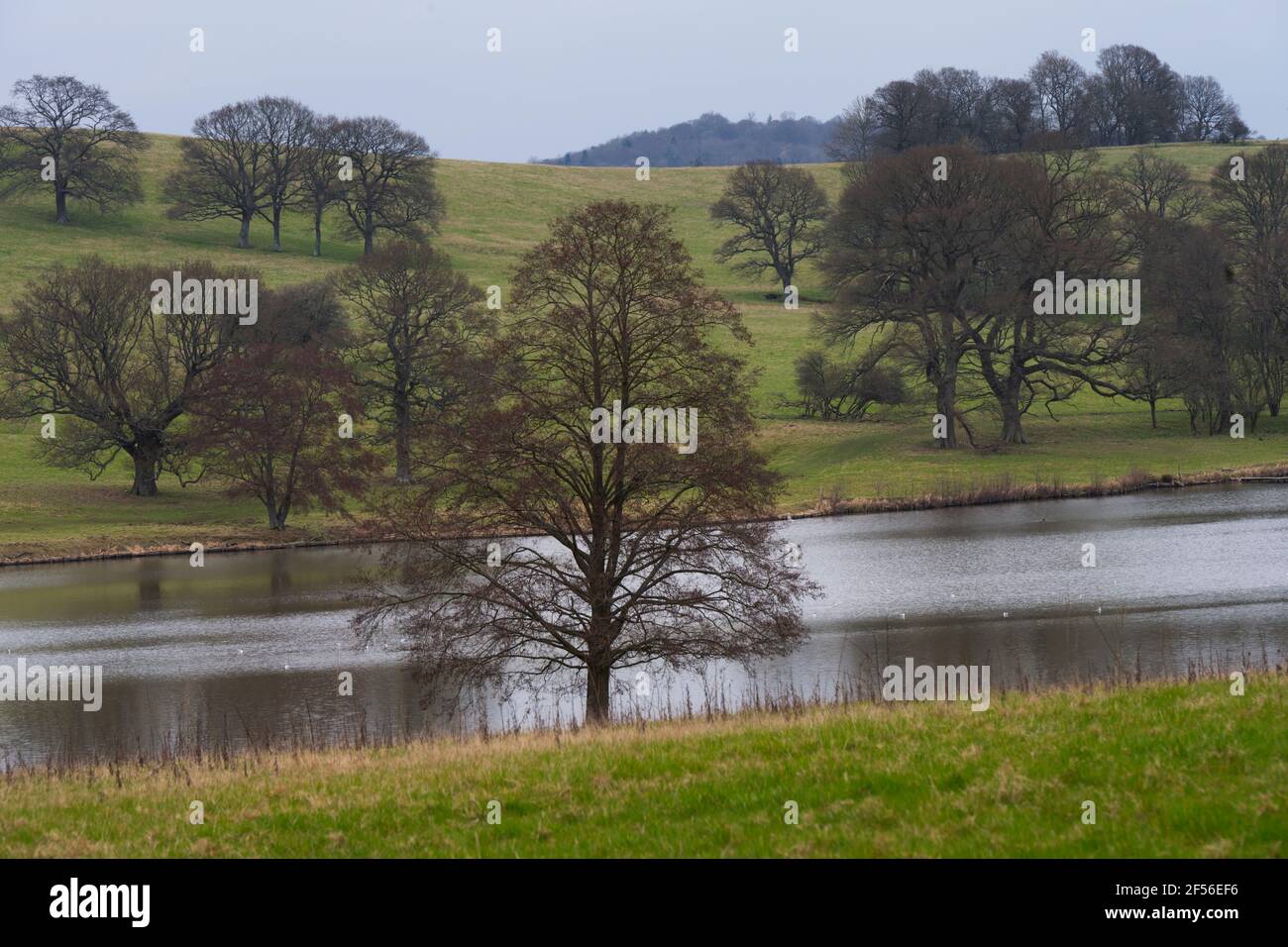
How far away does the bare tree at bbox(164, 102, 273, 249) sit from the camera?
3644 inches

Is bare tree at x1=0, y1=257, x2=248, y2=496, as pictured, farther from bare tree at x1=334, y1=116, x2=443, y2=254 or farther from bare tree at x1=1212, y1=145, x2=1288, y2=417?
bare tree at x1=1212, y1=145, x2=1288, y2=417

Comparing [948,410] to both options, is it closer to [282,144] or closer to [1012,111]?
[282,144]

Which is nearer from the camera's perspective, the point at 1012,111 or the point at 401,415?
the point at 401,415

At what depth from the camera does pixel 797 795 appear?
9.83 metres

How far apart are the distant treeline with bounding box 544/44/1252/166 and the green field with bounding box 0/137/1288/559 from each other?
652 inches

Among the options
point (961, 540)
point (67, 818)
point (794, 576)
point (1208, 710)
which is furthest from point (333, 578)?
point (1208, 710)

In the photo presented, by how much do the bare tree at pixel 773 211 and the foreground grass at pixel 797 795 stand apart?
85.5 m

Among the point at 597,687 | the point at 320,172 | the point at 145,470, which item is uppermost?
the point at 320,172

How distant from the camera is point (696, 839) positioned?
9031 millimetres

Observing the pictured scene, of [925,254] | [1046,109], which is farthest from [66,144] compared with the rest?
[1046,109]

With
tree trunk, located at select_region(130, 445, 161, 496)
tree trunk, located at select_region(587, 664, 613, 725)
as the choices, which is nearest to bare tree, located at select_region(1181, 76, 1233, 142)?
Result: tree trunk, located at select_region(130, 445, 161, 496)

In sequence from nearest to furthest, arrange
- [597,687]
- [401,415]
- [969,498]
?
[597,687], [969,498], [401,415]

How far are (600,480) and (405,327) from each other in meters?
37.5
